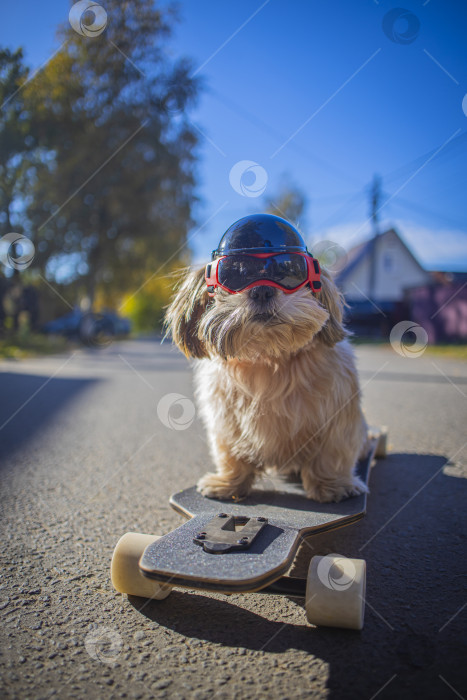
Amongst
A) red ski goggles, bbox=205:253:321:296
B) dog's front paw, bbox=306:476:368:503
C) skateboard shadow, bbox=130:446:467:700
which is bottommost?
skateboard shadow, bbox=130:446:467:700

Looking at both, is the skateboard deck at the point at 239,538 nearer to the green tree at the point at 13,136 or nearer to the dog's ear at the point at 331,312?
the dog's ear at the point at 331,312

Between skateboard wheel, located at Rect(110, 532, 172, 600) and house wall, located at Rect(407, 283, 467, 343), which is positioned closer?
skateboard wheel, located at Rect(110, 532, 172, 600)

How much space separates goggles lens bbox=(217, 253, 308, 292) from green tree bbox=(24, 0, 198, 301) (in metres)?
7.92

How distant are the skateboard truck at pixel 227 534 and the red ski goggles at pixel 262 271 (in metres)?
0.98

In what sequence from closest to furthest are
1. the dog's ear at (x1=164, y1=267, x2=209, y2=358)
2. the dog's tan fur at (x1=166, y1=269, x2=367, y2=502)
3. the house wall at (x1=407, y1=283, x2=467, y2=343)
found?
1. the dog's tan fur at (x1=166, y1=269, x2=367, y2=502)
2. the dog's ear at (x1=164, y1=267, x2=209, y2=358)
3. the house wall at (x1=407, y1=283, x2=467, y2=343)

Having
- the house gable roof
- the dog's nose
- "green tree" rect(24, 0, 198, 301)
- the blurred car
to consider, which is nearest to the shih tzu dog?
the dog's nose

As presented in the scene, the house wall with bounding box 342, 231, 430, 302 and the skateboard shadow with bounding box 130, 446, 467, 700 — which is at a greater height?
the house wall with bounding box 342, 231, 430, 302

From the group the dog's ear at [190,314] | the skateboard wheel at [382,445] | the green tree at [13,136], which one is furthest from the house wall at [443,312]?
the dog's ear at [190,314]

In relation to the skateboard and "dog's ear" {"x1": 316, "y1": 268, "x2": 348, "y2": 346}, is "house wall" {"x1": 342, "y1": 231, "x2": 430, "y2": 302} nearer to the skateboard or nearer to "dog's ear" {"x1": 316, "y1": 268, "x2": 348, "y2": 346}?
"dog's ear" {"x1": 316, "y1": 268, "x2": 348, "y2": 346}

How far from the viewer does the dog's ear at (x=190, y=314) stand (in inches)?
97.7

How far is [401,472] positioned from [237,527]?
1.80 meters

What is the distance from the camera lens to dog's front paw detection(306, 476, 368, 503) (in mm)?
2350

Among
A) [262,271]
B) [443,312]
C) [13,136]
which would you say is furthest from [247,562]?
[443,312]

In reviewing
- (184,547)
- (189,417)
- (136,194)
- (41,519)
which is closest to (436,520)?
(184,547)
